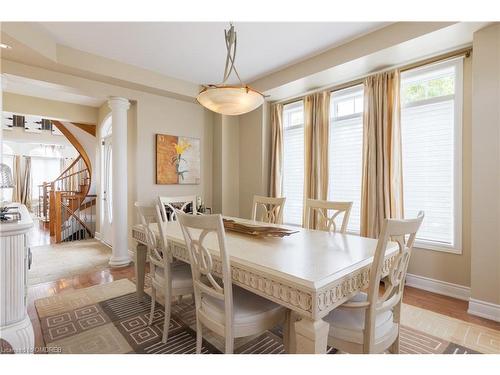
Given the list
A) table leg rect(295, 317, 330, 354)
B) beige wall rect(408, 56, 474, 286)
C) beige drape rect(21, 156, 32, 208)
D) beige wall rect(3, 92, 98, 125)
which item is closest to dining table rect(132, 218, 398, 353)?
table leg rect(295, 317, 330, 354)

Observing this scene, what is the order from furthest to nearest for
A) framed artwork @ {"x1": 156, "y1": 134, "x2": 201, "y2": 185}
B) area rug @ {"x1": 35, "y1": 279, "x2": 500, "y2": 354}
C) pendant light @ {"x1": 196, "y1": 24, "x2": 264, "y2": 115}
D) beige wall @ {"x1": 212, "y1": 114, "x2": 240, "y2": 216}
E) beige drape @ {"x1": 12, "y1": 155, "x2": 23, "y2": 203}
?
beige drape @ {"x1": 12, "y1": 155, "x2": 23, "y2": 203} < beige wall @ {"x1": 212, "y1": 114, "x2": 240, "y2": 216} < framed artwork @ {"x1": 156, "y1": 134, "x2": 201, "y2": 185} < pendant light @ {"x1": 196, "y1": 24, "x2": 264, "y2": 115} < area rug @ {"x1": 35, "y1": 279, "x2": 500, "y2": 354}

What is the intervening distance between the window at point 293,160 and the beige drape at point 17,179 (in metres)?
10.2

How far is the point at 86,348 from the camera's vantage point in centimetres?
188

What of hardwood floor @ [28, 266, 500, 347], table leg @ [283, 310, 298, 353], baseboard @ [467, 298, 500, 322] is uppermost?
table leg @ [283, 310, 298, 353]

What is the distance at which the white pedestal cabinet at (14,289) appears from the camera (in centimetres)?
167

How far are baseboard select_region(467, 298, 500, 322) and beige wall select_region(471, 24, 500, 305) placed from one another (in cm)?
3

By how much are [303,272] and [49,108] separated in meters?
5.71

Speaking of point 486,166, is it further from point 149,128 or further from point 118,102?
point 118,102

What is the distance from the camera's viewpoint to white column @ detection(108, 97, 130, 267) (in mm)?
3766

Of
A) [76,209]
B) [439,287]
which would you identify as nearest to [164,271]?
[439,287]

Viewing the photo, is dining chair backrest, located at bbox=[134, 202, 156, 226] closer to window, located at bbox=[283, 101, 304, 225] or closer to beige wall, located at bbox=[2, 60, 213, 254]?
beige wall, located at bbox=[2, 60, 213, 254]

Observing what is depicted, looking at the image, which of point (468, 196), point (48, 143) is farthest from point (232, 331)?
point (48, 143)

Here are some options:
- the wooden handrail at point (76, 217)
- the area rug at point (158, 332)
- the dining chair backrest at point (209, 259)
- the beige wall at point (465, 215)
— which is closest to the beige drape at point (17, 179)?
the wooden handrail at point (76, 217)
